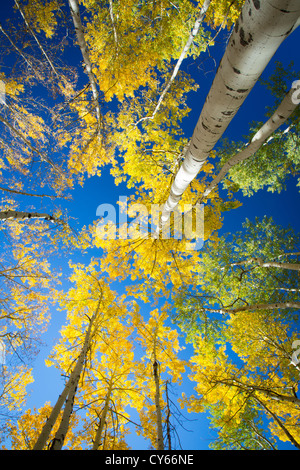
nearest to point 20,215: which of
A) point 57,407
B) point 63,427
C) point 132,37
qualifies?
point 57,407

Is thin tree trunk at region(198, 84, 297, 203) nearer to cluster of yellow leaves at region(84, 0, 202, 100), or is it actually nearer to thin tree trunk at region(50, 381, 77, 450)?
cluster of yellow leaves at region(84, 0, 202, 100)

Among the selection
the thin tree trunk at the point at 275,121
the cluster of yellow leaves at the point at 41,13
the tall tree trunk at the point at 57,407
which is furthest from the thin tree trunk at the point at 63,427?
the cluster of yellow leaves at the point at 41,13

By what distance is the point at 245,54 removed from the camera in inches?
43.8

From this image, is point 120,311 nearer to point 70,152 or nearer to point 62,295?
point 62,295

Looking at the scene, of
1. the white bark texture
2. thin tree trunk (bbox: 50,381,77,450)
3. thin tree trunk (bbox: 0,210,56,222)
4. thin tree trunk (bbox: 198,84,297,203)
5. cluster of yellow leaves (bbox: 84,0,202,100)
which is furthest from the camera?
cluster of yellow leaves (bbox: 84,0,202,100)

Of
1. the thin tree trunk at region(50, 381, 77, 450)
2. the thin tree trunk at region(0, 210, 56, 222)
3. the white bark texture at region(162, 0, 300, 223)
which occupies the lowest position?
the thin tree trunk at region(50, 381, 77, 450)

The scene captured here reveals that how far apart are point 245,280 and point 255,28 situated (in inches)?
347

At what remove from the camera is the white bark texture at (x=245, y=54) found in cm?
94

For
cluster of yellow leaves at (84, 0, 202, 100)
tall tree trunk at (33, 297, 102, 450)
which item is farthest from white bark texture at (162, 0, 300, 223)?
tall tree trunk at (33, 297, 102, 450)

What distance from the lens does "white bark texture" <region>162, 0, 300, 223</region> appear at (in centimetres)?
94

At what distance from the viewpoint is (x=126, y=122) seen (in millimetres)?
4754

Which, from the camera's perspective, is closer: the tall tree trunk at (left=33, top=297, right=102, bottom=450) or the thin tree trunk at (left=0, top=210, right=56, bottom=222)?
the tall tree trunk at (left=33, top=297, right=102, bottom=450)

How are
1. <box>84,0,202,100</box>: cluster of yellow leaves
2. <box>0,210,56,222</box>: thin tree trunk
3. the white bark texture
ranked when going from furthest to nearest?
<box>84,0,202,100</box>: cluster of yellow leaves < <box>0,210,56,222</box>: thin tree trunk < the white bark texture

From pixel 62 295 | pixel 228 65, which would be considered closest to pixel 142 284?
pixel 62 295
